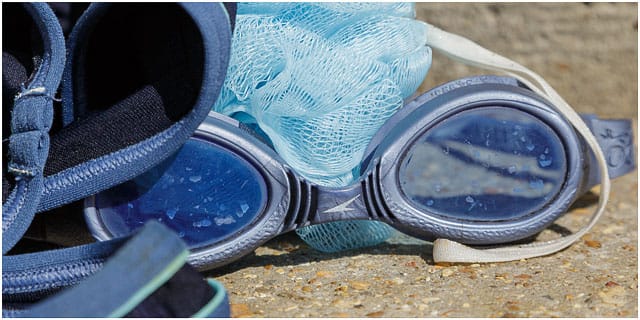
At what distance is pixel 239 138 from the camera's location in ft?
3.32

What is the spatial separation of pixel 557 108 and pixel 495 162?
103 mm

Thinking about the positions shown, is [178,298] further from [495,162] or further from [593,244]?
[593,244]

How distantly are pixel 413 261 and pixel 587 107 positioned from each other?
94 centimetres

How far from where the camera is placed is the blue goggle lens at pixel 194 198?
1.02 metres

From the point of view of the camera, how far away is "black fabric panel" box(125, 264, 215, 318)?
2.64ft

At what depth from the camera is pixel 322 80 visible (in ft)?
3.43

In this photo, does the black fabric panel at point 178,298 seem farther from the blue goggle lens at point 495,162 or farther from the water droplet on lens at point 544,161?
the water droplet on lens at point 544,161

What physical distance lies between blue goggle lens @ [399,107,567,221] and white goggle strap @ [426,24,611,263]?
0.14 ft

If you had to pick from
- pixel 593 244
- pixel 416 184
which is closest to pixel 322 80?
pixel 416 184

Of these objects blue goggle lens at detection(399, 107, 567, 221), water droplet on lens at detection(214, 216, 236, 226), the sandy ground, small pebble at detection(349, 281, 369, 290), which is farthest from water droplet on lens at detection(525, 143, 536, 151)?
water droplet on lens at detection(214, 216, 236, 226)

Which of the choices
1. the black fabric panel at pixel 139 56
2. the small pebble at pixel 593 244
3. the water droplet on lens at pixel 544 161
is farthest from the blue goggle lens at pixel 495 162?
the black fabric panel at pixel 139 56

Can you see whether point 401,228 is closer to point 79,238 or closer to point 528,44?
point 79,238

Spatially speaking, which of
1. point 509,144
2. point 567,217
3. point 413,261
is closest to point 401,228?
→ point 413,261

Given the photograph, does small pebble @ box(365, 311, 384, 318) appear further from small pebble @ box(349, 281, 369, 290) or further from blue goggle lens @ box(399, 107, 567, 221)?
blue goggle lens @ box(399, 107, 567, 221)
